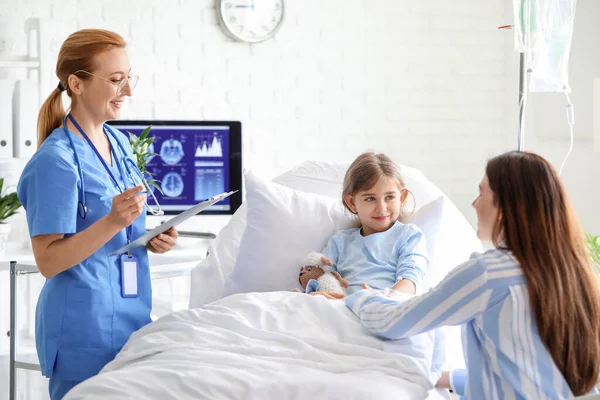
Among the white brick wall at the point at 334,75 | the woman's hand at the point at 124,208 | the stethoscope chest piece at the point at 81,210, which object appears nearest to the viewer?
the woman's hand at the point at 124,208

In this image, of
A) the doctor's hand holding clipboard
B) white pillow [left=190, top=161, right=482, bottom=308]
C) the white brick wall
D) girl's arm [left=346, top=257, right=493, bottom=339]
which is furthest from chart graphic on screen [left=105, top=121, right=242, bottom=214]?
girl's arm [left=346, top=257, right=493, bottom=339]

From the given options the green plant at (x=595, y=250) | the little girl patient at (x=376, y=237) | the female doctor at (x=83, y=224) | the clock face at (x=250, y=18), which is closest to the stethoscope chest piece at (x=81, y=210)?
the female doctor at (x=83, y=224)

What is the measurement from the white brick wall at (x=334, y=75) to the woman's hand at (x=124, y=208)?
212cm

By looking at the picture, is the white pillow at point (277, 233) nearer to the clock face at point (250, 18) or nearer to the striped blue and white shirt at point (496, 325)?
the striped blue and white shirt at point (496, 325)

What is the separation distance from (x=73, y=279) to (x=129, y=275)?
0.43ft

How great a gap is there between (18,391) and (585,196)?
7.79ft

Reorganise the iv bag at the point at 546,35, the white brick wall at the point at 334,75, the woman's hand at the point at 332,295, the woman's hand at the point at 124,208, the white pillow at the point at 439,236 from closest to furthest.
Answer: the woman's hand at the point at 124,208, the woman's hand at the point at 332,295, the white pillow at the point at 439,236, the iv bag at the point at 546,35, the white brick wall at the point at 334,75

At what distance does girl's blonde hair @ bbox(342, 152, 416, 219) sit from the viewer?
2.15m

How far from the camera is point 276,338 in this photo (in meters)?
1.66

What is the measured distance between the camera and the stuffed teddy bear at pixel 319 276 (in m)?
2.05

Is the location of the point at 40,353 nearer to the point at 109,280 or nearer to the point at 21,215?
the point at 109,280

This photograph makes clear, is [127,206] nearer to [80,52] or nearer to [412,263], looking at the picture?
[80,52]

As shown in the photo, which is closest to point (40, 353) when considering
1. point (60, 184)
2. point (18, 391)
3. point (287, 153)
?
point (60, 184)

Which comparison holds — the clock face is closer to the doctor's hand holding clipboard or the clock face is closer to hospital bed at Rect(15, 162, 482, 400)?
hospital bed at Rect(15, 162, 482, 400)
